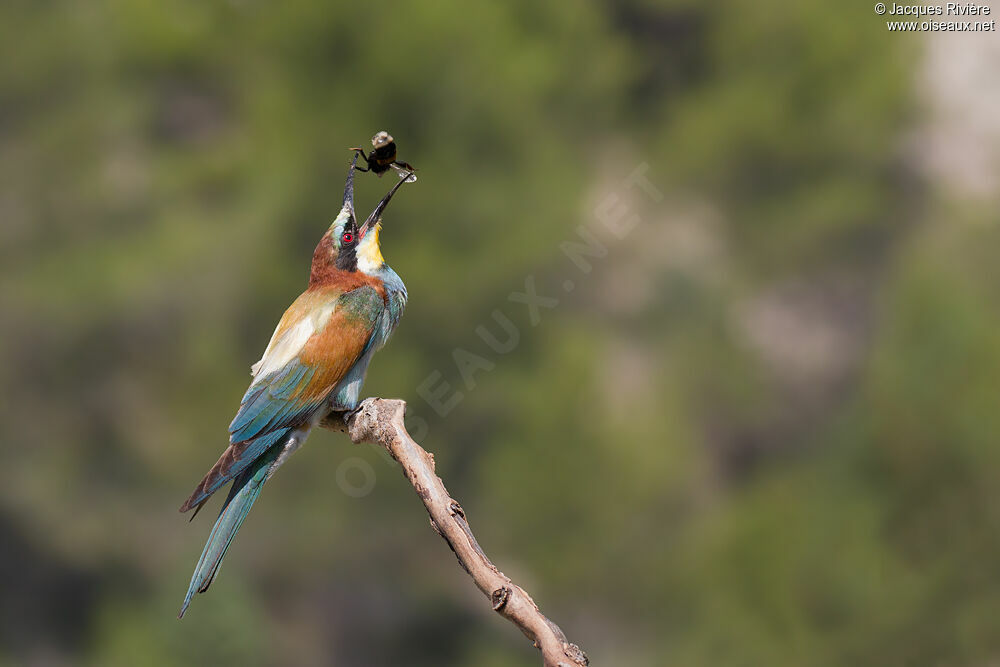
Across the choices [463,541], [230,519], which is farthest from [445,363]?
[463,541]

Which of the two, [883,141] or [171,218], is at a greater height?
[883,141]

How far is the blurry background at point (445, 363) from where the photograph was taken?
4781mm

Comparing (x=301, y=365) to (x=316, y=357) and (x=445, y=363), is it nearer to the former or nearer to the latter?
(x=316, y=357)

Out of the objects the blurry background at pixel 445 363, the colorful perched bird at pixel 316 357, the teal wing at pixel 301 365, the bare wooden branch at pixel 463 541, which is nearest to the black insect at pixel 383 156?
the colorful perched bird at pixel 316 357

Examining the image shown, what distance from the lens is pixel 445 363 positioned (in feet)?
18.4

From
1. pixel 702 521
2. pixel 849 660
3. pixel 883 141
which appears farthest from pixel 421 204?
pixel 883 141

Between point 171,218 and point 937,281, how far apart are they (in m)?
A: 4.04

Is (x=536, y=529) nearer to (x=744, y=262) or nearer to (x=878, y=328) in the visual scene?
(x=744, y=262)

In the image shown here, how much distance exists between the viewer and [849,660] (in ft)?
14.9

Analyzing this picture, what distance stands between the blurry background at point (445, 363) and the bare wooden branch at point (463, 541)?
3.47 metres

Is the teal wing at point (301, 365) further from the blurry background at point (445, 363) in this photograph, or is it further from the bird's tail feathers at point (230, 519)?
the blurry background at point (445, 363)

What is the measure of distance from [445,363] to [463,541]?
4.35 m

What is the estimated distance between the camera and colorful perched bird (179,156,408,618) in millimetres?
1665

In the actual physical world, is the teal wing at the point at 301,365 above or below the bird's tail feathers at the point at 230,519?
above
